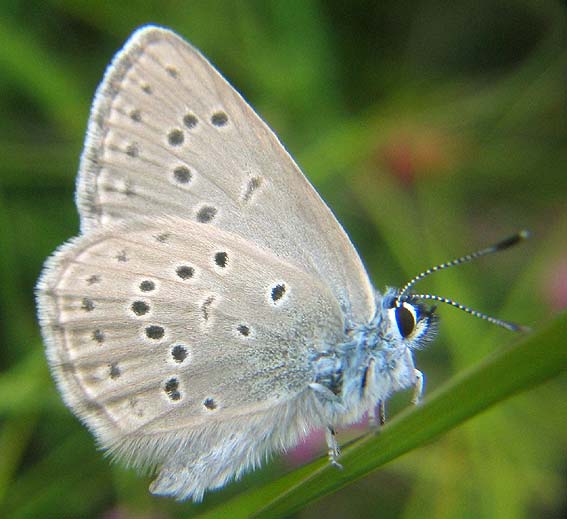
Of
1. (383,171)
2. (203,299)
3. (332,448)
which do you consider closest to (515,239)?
(332,448)

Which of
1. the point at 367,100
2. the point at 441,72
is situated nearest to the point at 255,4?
the point at 367,100

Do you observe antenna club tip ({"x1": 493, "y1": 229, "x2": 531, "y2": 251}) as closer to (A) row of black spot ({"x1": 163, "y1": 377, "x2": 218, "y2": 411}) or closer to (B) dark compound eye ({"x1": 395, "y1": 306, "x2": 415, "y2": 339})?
(B) dark compound eye ({"x1": 395, "y1": 306, "x2": 415, "y2": 339})

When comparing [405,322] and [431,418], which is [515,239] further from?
[431,418]

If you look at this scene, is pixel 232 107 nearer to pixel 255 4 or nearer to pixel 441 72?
pixel 255 4

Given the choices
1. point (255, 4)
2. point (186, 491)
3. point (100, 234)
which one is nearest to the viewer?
point (186, 491)

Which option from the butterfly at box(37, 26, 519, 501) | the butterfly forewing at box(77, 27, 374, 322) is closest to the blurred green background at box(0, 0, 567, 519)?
the butterfly at box(37, 26, 519, 501)

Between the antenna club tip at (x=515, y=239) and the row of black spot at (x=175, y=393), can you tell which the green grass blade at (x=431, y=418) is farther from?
the antenna club tip at (x=515, y=239)
